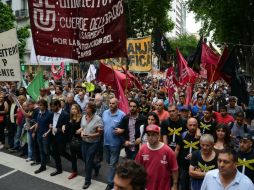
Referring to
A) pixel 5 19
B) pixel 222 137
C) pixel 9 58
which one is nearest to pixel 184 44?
pixel 5 19

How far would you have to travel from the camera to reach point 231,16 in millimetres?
26578

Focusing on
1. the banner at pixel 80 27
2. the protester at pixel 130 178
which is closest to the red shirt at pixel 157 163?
the protester at pixel 130 178

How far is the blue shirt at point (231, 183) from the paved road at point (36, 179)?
369 cm

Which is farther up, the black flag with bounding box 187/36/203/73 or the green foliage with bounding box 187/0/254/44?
the green foliage with bounding box 187/0/254/44

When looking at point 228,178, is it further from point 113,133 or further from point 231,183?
point 113,133

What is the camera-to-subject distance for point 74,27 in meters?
7.14

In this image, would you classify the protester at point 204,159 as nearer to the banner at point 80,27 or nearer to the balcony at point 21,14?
the banner at point 80,27

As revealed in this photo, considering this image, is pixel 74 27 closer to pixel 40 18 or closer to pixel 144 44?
pixel 40 18

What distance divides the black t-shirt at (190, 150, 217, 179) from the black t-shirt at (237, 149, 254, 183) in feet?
1.39

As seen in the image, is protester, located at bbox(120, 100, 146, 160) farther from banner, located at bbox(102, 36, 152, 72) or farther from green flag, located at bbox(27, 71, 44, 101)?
banner, located at bbox(102, 36, 152, 72)

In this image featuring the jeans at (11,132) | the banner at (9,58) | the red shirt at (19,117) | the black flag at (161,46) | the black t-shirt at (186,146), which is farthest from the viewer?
the black flag at (161,46)

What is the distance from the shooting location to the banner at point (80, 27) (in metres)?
6.97

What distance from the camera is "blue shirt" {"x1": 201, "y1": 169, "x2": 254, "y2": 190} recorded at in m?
3.62

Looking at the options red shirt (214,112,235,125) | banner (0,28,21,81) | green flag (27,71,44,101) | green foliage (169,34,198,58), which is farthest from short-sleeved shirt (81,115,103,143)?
green foliage (169,34,198,58)
